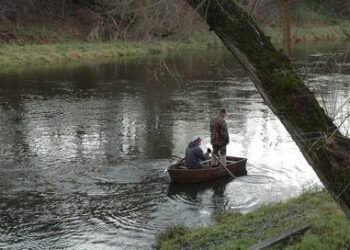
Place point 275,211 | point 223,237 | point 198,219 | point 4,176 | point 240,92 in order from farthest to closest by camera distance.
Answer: point 240,92 → point 4,176 → point 198,219 → point 275,211 → point 223,237

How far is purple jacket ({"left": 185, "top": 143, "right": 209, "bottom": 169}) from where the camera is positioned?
13984 millimetres

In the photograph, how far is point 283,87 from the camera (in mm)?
5633

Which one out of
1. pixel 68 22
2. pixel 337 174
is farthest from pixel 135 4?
pixel 68 22

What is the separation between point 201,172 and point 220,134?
1350mm

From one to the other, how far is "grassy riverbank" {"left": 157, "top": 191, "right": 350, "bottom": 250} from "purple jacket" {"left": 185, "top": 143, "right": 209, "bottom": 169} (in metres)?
2.57

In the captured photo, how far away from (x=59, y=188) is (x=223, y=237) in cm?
565

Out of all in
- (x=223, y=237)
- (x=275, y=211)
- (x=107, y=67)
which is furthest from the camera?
(x=107, y=67)

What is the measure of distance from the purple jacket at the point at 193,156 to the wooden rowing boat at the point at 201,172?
218mm

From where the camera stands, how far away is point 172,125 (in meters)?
21.2

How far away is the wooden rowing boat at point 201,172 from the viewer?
13.9 m

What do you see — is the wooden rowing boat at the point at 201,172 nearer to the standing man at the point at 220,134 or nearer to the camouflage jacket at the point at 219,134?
the standing man at the point at 220,134

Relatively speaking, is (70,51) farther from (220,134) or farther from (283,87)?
(283,87)

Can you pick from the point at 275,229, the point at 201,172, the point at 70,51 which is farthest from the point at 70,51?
the point at 275,229

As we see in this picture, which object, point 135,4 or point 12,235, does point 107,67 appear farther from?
point 135,4
